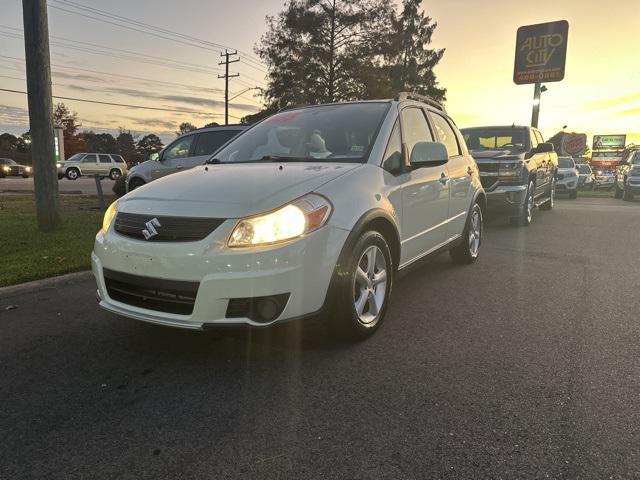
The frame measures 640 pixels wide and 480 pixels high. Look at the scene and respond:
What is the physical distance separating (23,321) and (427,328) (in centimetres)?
325

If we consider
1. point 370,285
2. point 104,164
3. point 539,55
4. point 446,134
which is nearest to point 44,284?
point 370,285

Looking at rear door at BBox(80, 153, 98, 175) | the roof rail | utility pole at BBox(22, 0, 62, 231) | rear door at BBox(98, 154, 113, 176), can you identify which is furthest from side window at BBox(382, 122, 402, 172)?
rear door at BBox(98, 154, 113, 176)

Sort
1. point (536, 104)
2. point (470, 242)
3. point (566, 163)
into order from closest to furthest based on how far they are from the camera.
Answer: point (470, 242), point (566, 163), point (536, 104)

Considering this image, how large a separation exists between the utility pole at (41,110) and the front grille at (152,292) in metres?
5.31

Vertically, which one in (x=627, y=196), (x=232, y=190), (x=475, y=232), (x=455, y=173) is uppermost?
(x=455, y=173)

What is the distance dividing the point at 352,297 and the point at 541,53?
81.9 feet

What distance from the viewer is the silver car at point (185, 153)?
984 centimetres

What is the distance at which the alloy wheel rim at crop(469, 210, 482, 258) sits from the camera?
5.86 metres

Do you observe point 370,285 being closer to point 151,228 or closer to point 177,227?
point 177,227

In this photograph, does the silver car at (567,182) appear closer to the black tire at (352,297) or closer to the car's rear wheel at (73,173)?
the black tire at (352,297)

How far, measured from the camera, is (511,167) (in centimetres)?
902

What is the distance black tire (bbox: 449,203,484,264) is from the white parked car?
1536mm

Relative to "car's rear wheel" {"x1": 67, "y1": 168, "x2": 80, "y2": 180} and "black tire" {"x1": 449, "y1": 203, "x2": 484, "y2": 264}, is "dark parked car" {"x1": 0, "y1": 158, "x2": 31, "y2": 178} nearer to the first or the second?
"car's rear wheel" {"x1": 67, "y1": 168, "x2": 80, "y2": 180}

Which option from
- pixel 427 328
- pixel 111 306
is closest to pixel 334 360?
pixel 427 328
